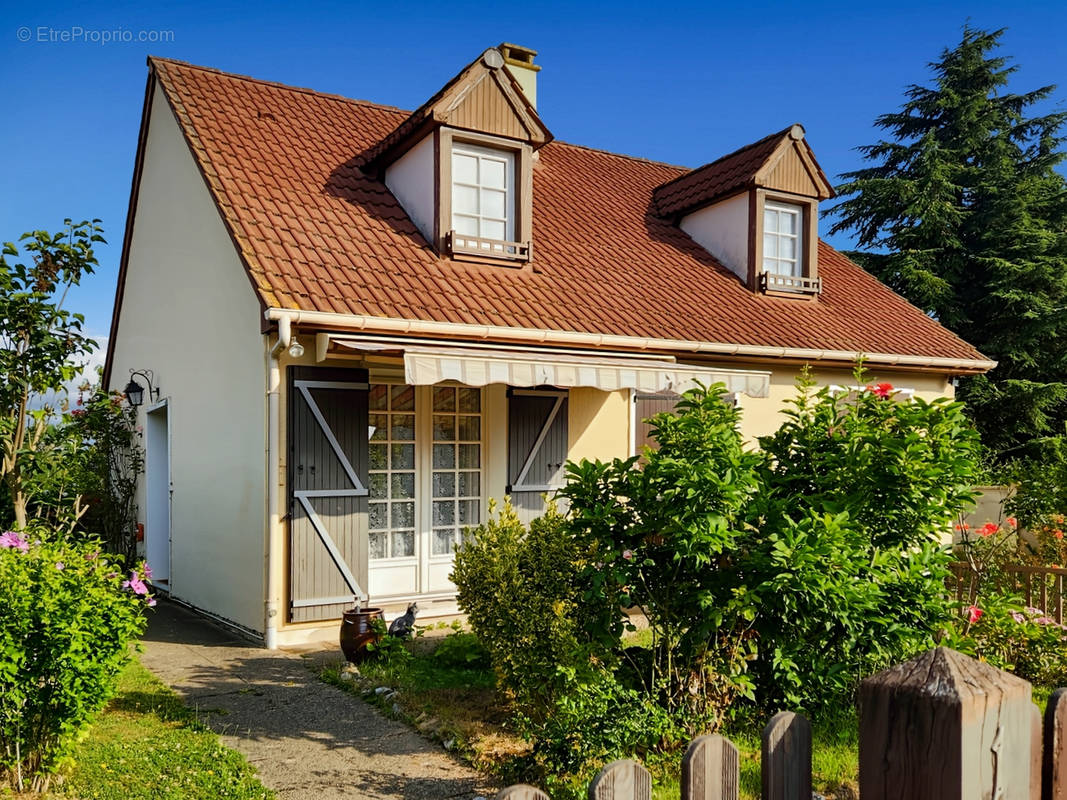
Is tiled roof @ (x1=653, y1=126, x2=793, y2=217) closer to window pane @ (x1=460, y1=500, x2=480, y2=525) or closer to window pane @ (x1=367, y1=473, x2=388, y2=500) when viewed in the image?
window pane @ (x1=460, y1=500, x2=480, y2=525)

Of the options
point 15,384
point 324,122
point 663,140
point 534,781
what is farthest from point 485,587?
point 663,140

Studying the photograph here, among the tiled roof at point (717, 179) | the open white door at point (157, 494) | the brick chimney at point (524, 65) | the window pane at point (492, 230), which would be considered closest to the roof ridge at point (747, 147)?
the tiled roof at point (717, 179)

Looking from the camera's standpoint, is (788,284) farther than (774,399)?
Yes

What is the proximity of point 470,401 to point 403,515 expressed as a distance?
1.74m

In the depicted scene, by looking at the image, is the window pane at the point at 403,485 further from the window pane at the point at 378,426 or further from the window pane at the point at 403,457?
the window pane at the point at 378,426

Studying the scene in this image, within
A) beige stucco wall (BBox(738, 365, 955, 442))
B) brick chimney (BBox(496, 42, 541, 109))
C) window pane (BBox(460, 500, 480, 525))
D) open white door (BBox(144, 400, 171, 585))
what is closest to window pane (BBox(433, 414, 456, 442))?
window pane (BBox(460, 500, 480, 525))

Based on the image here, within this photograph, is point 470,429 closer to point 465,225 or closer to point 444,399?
point 444,399

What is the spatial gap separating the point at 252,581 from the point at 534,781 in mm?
5597

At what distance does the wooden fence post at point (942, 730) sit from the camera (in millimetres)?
1537

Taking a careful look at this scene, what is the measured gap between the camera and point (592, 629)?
5.27 metres

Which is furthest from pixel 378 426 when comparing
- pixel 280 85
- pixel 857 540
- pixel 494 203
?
pixel 280 85

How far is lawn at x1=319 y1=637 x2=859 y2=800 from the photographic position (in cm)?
479

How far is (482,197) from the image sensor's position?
11469 millimetres

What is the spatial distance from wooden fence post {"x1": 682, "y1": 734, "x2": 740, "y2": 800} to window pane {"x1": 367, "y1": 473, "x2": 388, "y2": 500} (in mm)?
8492
